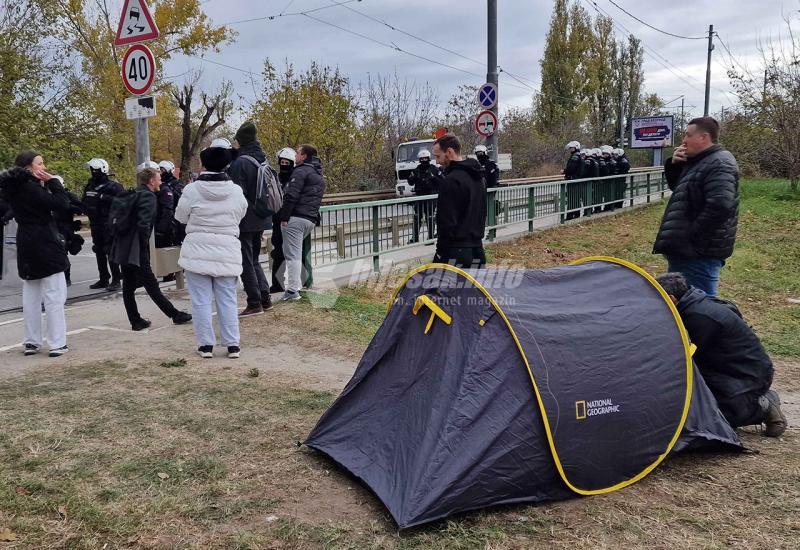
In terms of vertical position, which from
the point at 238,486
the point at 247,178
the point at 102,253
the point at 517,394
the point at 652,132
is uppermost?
the point at 652,132

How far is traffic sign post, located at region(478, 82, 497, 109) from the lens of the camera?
1395 cm

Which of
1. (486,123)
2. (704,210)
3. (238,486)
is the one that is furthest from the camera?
(486,123)

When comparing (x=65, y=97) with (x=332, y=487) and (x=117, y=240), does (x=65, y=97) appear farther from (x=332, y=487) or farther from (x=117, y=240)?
(x=332, y=487)

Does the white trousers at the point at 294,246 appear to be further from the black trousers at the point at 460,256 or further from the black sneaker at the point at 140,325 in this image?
the black trousers at the point at 460,256

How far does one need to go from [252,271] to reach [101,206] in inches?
122

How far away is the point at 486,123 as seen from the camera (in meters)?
13.9

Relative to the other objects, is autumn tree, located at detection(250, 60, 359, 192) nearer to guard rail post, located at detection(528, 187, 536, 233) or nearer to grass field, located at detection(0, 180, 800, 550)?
guard rail post, located at detection(528, 187, 536, 233)

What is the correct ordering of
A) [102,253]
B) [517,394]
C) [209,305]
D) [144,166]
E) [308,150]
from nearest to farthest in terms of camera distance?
[517,394] → [209,305] → [144,166] → [308,150] → [102,253]

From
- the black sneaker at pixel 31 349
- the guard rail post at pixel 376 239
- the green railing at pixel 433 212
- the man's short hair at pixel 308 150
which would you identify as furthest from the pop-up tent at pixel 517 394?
the guard rail post at pixel 376 239

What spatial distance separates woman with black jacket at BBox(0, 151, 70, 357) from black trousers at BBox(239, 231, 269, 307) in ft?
6.13

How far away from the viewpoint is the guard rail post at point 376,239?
9.95 m

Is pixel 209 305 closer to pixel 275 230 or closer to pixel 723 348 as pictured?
pixel 275 230

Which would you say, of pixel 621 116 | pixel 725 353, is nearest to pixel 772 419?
pixel 725 353

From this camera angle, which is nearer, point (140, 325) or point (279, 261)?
point (140, 325)
